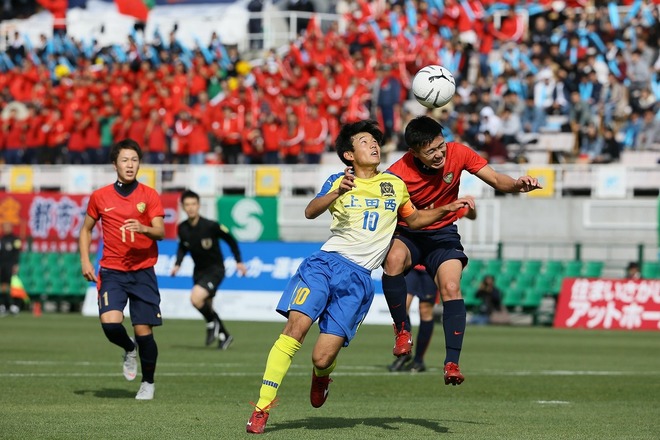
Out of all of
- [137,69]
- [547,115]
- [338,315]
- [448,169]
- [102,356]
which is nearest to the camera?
[338,315]

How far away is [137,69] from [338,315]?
3104 cm

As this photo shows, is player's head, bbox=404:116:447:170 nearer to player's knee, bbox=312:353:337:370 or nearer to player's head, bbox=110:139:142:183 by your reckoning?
player's knee, bbox=312:353:337:370

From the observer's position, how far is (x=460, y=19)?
112ft

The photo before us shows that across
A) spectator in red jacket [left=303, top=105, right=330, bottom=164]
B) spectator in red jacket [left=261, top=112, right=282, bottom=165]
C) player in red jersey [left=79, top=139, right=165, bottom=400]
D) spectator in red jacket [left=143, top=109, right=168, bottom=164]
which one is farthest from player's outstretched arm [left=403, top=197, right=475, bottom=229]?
spectator in red jacket [left=143, top=109, right=168, bottom=164]

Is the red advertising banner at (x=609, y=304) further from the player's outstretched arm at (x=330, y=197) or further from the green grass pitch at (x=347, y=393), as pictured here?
the player's outstretched arm at (x=330, y=197)

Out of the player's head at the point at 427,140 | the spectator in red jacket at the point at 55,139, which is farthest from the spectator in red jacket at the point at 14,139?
the player's head at the point at 427,140

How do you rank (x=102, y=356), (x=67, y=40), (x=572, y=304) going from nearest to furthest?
(x=102, y=356), (x=572, y=304), (x=67, y=40)

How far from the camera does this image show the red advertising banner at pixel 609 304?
85.8 feet

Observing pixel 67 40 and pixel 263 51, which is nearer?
pixel 263 51

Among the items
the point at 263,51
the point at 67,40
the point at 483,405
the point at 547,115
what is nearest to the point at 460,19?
the point at 547,115

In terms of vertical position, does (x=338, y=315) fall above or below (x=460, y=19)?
below

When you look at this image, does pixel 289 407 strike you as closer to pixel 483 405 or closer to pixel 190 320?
pixel 483 405

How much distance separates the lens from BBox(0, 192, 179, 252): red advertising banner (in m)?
33.1

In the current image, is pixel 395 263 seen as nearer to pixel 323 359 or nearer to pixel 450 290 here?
pixel 450 290
